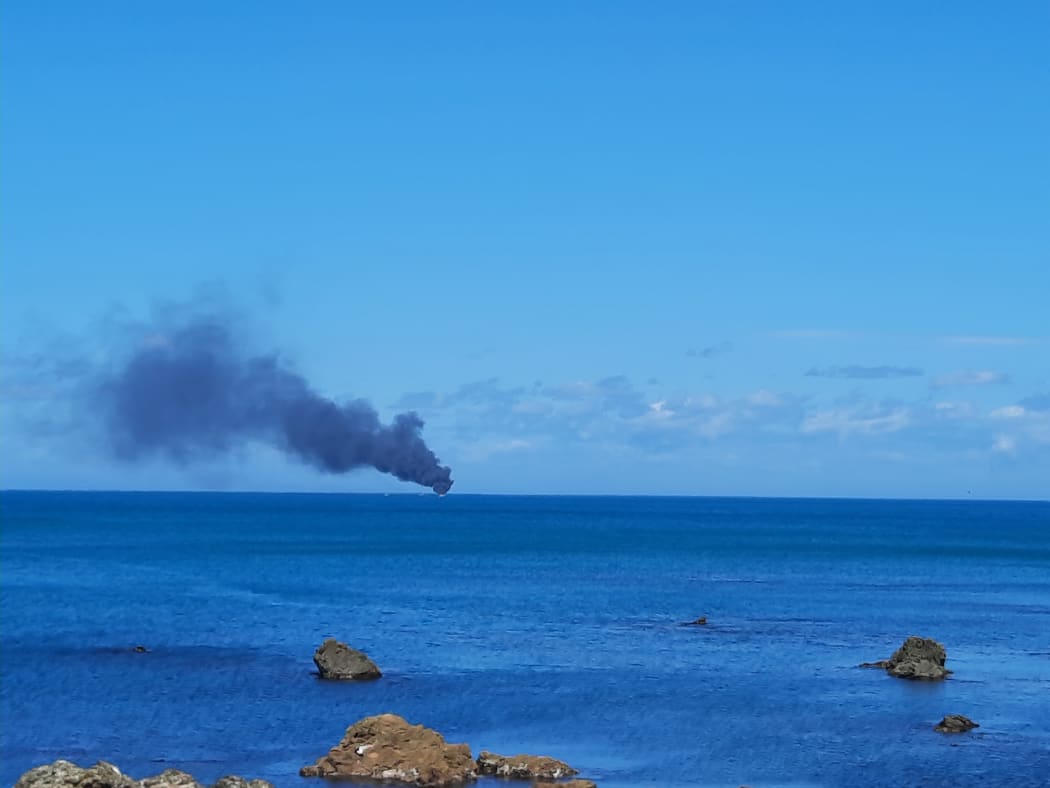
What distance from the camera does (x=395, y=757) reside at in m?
42.8

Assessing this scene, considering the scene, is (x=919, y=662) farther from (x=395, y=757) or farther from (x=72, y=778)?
(x=72, y=778)

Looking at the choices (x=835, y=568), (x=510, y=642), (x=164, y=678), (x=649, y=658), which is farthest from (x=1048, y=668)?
(x=835, y=568)

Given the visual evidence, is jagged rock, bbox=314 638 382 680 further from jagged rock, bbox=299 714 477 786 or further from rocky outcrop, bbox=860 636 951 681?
rocky outcrop, bbox=860 636 951 681

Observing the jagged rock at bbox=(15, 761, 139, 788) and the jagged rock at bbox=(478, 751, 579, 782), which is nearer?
the jagged rock at bbox=(15, 761, 139, 788)

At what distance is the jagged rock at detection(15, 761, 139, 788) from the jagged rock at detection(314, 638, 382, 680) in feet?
95.8

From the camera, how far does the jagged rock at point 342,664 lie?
62938 mm

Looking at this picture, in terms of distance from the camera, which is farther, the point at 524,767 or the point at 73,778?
the point at 524,767

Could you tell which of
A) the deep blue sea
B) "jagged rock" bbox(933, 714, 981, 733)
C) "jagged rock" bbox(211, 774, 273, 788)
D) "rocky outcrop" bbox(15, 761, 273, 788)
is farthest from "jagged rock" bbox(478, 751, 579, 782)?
"jagged rock" bbox(933, 714, 981, 733)

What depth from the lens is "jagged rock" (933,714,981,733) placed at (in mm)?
51094

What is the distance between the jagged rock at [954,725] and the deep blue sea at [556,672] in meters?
0.48

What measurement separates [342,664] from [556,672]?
34.2ft

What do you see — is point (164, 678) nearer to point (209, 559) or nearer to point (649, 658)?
point (649, 658)

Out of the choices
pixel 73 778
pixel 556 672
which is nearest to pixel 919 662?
pixel 556 672

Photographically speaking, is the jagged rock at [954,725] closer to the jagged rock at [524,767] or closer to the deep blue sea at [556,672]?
the deep blue sea at [556,672]
